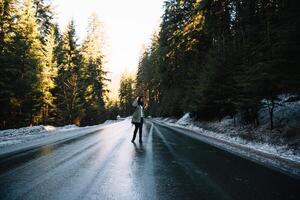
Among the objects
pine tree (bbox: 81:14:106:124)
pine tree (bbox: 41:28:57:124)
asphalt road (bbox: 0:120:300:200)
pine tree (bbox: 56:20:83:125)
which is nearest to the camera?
asphalt road (bbox: 0:120:300:200)

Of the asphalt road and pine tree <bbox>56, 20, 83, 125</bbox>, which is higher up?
pine tree <bbox>56, 20, 83, 125</bbox>

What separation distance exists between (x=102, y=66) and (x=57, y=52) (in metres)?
13.0

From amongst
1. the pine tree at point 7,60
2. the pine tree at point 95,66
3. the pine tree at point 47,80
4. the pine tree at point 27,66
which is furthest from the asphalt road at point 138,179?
the pine tree at point 95,66

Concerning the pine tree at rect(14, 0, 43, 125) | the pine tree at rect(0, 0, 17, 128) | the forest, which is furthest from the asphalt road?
the pine tree at rect(14, 0, 43, 125)

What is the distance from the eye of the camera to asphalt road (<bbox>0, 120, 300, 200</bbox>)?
5074mm

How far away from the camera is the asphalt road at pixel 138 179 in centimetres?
507

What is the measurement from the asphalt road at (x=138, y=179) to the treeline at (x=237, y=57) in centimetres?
459

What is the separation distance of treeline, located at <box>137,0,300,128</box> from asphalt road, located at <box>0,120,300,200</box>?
4.59 meters

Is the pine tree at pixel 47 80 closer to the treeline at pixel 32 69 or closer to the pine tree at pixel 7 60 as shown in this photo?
the treeline at pixel 32 69

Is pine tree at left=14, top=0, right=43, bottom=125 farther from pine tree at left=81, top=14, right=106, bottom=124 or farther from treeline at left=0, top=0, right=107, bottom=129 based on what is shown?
pine tree at left=81, top=14, right=106, bottom=124

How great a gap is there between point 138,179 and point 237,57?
49.1 feet

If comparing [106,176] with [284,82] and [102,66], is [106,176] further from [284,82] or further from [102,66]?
[102,66]

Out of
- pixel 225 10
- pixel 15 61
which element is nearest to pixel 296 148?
pixel 225 10

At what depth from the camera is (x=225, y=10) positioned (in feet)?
85.6
